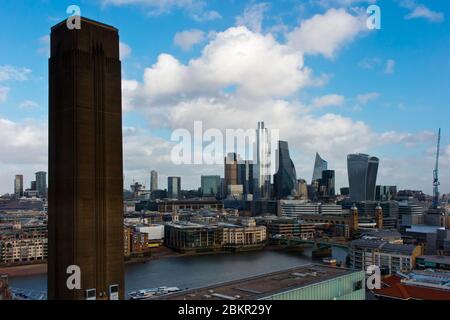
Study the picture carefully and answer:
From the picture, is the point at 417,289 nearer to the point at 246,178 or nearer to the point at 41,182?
the point at 246,178

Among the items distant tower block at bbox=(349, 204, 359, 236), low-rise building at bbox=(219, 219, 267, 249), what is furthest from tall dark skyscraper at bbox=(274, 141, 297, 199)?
low-rise building at bbox=(219, 219, 267, 249)

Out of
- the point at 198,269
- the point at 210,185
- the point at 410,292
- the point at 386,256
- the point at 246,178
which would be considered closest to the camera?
the point at 410,292

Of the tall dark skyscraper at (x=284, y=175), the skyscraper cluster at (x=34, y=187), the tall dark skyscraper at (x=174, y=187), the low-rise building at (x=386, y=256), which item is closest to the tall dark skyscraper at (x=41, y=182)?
the skyscraper cluster at (x=34, y=187)

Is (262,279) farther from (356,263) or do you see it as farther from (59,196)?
(356,263)

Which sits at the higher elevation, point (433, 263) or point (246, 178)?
point (246, 178)

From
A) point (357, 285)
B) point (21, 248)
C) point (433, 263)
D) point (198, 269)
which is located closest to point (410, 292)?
point (357, 285)

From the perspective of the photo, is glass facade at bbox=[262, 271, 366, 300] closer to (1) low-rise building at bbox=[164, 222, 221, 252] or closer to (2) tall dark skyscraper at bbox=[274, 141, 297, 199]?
(1) low-rise building at bbox=[164, 222, 221, 252]
